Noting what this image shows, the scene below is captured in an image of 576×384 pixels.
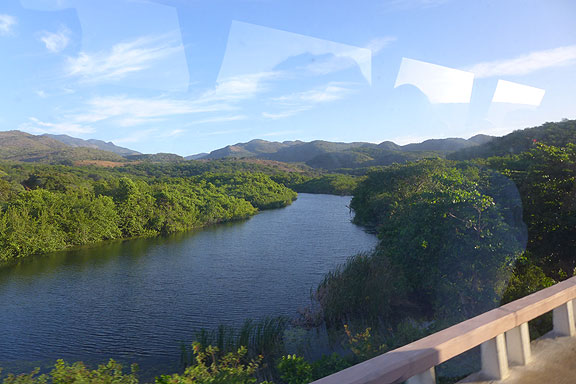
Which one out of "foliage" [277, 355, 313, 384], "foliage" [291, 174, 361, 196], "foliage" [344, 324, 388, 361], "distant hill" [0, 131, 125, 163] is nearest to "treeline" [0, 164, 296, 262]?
"foliage" [277, 355, 313, 384]

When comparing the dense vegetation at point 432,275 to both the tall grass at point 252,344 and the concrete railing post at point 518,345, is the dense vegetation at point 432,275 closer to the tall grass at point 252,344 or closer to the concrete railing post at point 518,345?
the tall grass at point 252,344

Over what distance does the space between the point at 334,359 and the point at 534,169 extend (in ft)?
24.6

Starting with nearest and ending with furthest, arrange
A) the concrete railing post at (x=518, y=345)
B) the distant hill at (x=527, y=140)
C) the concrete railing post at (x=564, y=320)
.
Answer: the concrete railing post at (x=518, y=345) → the concrete railing post at (x=564, y=320) → the distant hill at (x=527, y=140)

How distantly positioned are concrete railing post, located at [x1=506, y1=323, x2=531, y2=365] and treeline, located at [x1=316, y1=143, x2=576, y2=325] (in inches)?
239

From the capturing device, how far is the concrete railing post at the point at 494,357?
207cm

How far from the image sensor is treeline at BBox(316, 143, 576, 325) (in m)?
8.69

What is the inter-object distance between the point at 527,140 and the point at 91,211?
3432 centimetres

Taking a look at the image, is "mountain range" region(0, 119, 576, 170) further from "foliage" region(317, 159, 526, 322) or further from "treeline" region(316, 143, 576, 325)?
"foliage" region(317, 159, 526, 322)

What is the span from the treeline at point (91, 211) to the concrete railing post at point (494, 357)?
2521 cm

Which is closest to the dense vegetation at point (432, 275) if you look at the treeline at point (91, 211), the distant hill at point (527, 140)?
the distant hill at point (527, 140)

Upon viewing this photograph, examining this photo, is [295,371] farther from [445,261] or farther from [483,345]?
[445,261]

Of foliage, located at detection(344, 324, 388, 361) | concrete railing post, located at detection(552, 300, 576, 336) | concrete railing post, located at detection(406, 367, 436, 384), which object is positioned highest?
concrete railing post, located at detection(406, 367, 436, 384)

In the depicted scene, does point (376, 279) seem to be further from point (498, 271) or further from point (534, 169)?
point (534, 169)

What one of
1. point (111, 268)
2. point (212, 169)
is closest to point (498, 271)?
point (111, 268)
